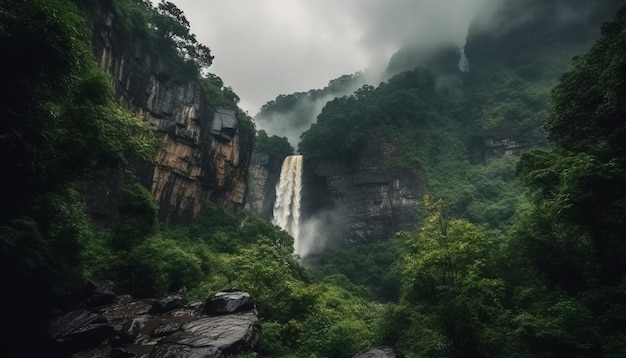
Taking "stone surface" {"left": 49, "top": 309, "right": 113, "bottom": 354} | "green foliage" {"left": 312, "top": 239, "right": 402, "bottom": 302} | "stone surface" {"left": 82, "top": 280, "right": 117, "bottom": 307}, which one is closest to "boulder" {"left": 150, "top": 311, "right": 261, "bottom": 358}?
"stone surface" {"left": 49, "top": 309, "right": 113, "bottom": 354}

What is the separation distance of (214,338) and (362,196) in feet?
160

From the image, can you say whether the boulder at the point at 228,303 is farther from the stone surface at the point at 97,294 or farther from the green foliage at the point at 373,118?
the green foliage at the point at 373,118

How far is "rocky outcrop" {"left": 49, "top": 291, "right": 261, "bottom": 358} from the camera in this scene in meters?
10.1

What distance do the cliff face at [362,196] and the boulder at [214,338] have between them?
44.0 m

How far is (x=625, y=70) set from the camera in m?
11.2

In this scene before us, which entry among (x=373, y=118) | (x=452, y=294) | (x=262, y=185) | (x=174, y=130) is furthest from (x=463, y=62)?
(x=452, y=294)

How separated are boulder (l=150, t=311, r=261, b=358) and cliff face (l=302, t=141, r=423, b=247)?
4395cm

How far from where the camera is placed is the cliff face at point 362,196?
5500 centimetres

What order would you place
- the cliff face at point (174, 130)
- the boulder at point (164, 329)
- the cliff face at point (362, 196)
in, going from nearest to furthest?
the boulder at point (164, 329) → the cliff face at point (174, 130) → the cliff face at point (362, 196)

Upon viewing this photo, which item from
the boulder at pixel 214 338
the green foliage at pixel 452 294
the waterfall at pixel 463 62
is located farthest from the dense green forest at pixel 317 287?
the waterfall at pixel 463 62

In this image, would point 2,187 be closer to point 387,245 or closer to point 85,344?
point 85,344

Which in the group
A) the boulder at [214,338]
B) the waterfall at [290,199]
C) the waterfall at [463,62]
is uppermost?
the waterfall at [463,62]

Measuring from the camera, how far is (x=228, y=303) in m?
13.3

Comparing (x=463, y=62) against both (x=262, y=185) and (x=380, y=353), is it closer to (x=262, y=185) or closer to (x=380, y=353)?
(x=262, y=185)
